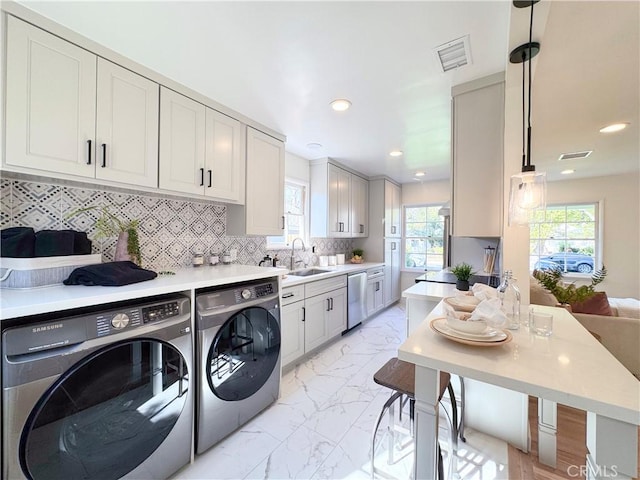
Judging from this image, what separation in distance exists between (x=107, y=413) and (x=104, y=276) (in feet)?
2.09

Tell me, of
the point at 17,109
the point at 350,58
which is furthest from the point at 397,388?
the point at 17,109

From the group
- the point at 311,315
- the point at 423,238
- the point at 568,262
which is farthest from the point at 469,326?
the point at 568,262

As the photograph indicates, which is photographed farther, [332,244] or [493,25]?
[332,244]

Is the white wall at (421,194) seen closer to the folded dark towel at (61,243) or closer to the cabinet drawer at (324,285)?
the cabinet drawer at (324,285)

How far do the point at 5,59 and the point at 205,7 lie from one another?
94cm

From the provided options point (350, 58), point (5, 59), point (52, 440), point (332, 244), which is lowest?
point (52, 440)

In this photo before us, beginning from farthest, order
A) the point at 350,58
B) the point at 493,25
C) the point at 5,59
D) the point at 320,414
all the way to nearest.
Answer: the point at 320,414 < the point at 350,58 < the point at 493,25 < the point at 5,59

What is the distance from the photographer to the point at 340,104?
7.04ft

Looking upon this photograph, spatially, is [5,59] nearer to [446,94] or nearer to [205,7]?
[205,7]

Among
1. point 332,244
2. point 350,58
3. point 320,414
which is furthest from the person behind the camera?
point 332,244

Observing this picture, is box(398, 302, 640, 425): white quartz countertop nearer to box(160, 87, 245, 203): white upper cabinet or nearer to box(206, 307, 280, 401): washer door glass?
box(206, 307, 280, 401): washer door glass

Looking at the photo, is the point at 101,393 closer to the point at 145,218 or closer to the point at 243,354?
the point at 243,354

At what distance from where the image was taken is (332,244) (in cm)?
434

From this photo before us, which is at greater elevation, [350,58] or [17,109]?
[350,58]
